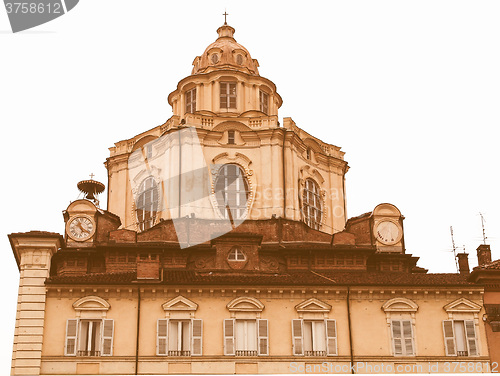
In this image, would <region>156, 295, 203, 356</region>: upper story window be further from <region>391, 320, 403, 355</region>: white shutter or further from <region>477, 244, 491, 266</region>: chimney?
<region>477, 244, 491, 266</region>: chimney

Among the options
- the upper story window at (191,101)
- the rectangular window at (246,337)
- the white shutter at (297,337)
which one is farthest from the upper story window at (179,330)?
the upper story window at (191,101)

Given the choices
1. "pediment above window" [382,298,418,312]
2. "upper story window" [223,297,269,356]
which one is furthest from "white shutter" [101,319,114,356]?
"pediment above window" [382,298,418,312]

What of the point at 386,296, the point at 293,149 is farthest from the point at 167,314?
the point at 293,149

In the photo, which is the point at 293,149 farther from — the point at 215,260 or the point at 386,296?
the point at 386,296

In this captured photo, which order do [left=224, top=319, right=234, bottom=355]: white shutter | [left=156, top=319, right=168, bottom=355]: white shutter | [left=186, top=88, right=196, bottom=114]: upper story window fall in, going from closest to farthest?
1. [left=156, top=319, right=168, bottom=355]: white shutter
2. [left=224, top=319, right=234, bottom=355]: white shutter
3. [left=186, top=88, right=196, bottom=114]: upper story window

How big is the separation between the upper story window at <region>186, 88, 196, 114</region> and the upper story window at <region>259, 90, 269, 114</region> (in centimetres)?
455

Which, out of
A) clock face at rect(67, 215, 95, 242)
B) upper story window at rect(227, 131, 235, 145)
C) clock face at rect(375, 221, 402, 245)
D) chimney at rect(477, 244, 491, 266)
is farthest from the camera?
upper story window at rect(227, 131, 235, 145)

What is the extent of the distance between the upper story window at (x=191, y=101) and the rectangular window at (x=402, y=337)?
80.2 feet

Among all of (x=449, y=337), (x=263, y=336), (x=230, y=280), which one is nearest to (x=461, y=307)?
(x=449, y=337)

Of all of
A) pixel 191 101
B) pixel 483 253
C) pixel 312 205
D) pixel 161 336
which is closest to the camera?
pixel 161 336

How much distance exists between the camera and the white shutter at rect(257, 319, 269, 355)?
36.6 metres

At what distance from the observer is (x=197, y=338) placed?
3647 centimetres

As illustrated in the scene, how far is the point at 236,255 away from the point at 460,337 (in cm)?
1147

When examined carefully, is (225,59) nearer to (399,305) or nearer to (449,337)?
(399,305)
